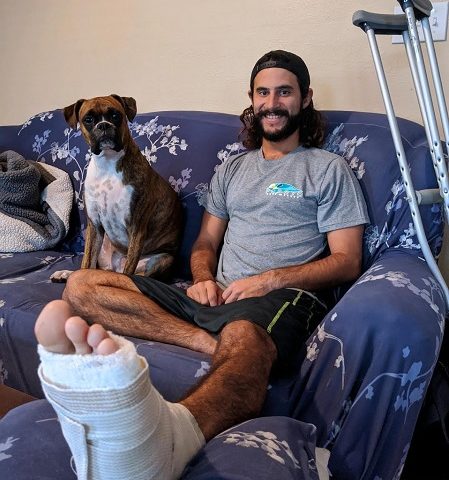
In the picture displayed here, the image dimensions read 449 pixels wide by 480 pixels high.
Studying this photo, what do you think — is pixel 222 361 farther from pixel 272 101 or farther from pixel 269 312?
pixel 272 101

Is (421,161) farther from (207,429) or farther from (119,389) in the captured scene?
(119,389)

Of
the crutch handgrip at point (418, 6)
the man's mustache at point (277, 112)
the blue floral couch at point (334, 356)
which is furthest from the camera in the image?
the man's mustache at point (277, 112)

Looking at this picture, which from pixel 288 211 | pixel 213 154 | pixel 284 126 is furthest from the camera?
pixel 213 154

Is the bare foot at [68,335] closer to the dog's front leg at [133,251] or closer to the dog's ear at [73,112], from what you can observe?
the dog's front leg at [133,251]

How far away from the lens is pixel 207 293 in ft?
5.08

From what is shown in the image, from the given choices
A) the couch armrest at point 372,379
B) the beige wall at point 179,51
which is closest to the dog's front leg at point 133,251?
the beige wall at point 179,51

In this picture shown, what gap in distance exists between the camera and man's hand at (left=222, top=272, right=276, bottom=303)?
1480 mm

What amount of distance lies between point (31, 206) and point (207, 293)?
1.18 metres

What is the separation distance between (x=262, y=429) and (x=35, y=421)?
0.44m

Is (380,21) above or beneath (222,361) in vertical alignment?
above

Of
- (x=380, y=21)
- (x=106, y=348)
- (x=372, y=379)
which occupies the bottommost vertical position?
(x=372, y=379)

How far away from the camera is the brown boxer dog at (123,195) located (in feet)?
6.08

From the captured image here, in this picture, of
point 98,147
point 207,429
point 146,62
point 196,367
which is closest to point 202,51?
point 146,62

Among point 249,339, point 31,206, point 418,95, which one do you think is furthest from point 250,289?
point 31,206
